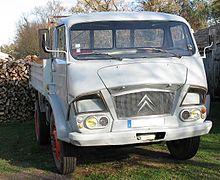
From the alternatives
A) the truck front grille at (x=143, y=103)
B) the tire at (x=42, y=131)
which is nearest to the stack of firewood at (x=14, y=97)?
the tire at (x=42, y=131)

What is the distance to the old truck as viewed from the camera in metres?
5.47

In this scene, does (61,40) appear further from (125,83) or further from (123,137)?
(123,137)

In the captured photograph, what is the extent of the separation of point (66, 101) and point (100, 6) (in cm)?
3879

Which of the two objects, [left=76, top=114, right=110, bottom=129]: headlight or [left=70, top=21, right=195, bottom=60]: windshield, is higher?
[left=70, top=21, right=195, bottom=60]: windshield

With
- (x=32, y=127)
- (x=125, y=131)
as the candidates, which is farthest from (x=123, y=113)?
(x=32, y=127)

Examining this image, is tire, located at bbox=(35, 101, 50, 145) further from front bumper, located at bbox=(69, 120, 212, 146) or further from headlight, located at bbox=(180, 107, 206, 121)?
headlight, located at bbox=(180, 107, 206, 121)

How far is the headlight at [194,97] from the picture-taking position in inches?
227

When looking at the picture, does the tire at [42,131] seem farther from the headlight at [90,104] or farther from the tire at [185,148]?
the headlight at [90,104]

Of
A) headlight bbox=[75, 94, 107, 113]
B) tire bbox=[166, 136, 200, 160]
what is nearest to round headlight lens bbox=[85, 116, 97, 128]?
headlight bbox=[75, 94, 107, 113]

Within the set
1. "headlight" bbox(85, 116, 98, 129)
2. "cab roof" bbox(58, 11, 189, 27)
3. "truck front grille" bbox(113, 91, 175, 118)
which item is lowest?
"headlight" bbox(85, 116, 98, 129)

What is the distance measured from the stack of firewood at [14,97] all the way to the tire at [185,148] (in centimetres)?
672

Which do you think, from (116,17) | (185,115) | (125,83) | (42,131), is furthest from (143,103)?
(42,131)

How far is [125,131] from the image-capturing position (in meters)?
5.52

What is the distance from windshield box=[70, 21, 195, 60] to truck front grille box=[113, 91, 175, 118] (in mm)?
729
